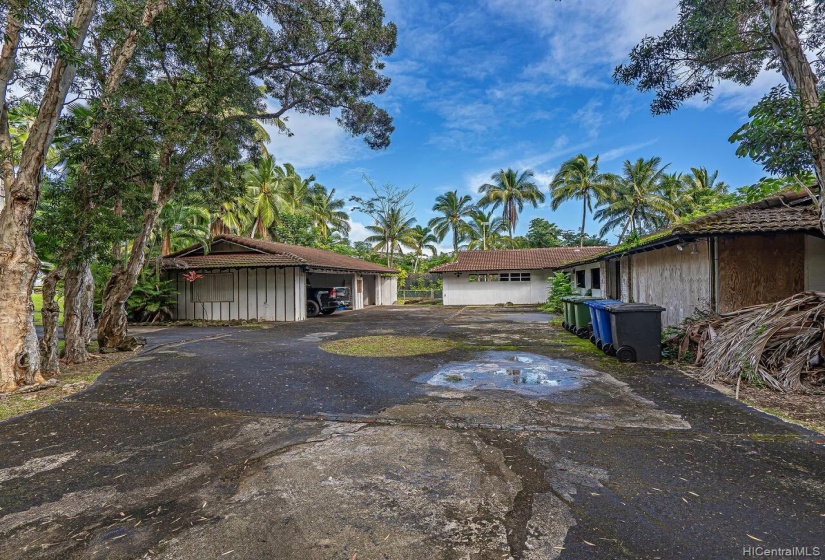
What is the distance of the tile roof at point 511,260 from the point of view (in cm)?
2458

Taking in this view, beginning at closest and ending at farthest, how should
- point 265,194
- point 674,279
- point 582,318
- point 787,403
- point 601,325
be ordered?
point 787,403 < point 601,325 < point 674,279 < point 582,318 < point 265,194

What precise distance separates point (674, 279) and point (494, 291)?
1602 centimetres

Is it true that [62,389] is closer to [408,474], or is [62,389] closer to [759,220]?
[408,474]

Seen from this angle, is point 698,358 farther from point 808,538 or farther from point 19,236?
point 19,236

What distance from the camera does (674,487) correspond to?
290 cm

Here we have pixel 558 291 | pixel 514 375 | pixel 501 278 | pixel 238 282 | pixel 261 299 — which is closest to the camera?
pixel 514 375

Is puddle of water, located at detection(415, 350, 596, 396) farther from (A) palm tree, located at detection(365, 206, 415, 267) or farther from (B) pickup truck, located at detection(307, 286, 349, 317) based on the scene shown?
(A) palm tree, located at detection(365, 206, 415, 267)

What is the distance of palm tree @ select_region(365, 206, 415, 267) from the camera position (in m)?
33.9

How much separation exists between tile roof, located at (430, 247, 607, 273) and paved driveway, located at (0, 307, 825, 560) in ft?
62.4

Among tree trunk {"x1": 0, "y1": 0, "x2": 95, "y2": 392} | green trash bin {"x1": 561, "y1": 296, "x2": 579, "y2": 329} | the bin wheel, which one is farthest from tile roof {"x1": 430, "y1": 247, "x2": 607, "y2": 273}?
tree trunk {"x1": 0, "y1": 0, "x2": 95, "y2": 392}

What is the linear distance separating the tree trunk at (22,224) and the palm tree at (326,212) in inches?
1042

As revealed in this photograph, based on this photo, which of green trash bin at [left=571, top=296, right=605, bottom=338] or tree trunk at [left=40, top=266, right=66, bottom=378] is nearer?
tree trunk at [left=40, top=266, right=66, bottom=378]

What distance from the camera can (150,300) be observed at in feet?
53.0

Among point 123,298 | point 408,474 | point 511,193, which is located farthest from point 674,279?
point 511,193
